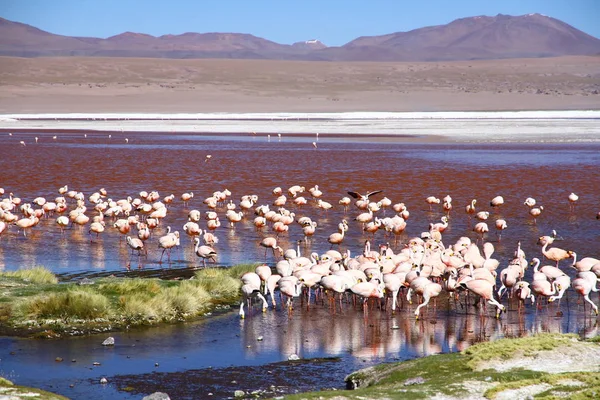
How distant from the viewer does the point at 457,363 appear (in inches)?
400

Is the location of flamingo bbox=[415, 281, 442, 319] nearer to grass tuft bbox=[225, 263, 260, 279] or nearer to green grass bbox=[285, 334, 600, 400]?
green grass bbox=[285, 334, 600, 400]

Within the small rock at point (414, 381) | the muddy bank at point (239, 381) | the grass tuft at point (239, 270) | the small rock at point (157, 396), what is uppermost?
the grass tuft at point (239, 270)

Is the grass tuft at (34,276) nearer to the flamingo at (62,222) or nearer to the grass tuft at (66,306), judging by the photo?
the grass tuft at (66,306)

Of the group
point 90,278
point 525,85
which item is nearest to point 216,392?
point 90,278

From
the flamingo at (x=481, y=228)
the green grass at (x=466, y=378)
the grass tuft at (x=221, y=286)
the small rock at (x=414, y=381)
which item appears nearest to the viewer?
the green grass at (x=466, y=378)

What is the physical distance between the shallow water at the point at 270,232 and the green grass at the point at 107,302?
1.73 ft

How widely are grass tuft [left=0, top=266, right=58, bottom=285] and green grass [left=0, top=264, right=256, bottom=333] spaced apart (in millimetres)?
213

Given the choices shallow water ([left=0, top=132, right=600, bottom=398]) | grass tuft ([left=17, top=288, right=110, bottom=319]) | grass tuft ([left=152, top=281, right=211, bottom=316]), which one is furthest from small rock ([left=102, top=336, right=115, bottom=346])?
grass tuft ([left=152, top=281, right=211, bottom=316])

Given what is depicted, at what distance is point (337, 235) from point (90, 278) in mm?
5556

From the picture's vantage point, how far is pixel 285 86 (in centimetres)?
11700

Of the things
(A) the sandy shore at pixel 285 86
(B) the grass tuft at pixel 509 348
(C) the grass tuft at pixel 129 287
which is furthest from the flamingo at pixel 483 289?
(A) the sandy shore at pixel 285 86

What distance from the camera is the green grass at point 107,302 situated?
1348 centimetres

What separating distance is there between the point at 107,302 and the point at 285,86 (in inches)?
4111

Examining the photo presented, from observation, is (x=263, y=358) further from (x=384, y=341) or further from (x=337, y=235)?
(x=337, y=235)
